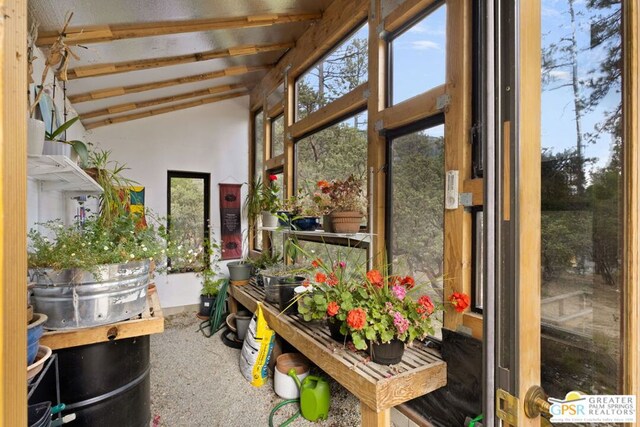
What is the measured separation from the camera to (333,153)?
2.92 metres

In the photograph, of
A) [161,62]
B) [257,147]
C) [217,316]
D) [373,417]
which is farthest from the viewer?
[257,147]

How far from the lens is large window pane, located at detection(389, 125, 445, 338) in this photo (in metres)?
1.83

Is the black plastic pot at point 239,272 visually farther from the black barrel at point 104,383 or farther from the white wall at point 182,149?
the black barrel at point 104,383

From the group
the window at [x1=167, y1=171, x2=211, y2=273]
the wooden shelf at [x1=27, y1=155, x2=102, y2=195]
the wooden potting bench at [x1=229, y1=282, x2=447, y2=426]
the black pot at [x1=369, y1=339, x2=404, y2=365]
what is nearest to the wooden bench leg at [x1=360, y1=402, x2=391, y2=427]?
the wooden potting bench at [x1=229, y1=282, x2=447, y2=426]

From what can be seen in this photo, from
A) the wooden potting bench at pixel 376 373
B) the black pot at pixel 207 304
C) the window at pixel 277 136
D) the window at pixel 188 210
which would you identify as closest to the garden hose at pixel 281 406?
the wooden potting bench at pixel 376 373

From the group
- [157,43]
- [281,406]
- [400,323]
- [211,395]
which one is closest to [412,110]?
[400,323]

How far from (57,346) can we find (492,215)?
1552mm

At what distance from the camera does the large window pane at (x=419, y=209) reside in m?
1.83

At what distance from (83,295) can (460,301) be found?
166 cm

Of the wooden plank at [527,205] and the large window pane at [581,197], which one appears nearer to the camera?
the wooden plank at [527,205]

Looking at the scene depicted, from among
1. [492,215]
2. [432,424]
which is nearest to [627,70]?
[492,215]

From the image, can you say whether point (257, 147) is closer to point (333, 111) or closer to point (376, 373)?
point (333, 111)

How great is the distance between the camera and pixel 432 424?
1749 mm

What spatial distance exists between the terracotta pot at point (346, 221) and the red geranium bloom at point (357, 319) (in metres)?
0.78
